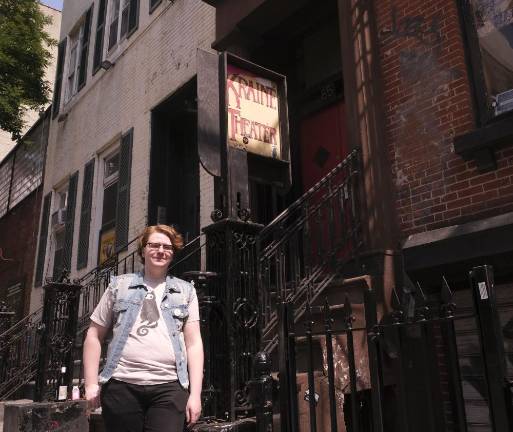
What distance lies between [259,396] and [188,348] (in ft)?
1.66

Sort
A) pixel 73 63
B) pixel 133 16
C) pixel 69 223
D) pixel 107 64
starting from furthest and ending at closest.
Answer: pixel 73 63 < pixel 69 223 < pixel 107 64 < pixel 133 16

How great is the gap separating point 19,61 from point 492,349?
14651 millimetres

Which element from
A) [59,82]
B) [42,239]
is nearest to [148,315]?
[42,239]

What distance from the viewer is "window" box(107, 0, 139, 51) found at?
37.7 ft

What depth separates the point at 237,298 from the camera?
336cm

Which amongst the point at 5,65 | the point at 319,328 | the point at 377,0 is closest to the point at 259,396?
the point at 319,328

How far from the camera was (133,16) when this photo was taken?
37.8 feet

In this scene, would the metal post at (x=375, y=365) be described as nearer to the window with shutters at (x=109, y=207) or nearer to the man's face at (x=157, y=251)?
the man's face at (x=157, y=251)

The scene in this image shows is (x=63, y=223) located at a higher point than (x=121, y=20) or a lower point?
lower

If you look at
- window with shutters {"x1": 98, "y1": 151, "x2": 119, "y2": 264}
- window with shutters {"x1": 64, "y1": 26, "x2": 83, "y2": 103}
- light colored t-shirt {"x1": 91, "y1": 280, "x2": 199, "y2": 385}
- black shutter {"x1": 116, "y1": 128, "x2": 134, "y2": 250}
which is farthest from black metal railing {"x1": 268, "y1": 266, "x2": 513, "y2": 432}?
window with shutters {"x1": 64, "y1": 26, "x2": 83, "y2": 103}

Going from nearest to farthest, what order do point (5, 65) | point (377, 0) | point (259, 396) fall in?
point (259, 396) < point (377, 0) < point (5, 65)

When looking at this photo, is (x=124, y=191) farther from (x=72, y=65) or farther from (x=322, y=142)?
(x=72, y=65)

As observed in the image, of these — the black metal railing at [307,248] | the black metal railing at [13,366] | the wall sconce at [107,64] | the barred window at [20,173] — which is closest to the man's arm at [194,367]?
the black metal railing at [307,248]

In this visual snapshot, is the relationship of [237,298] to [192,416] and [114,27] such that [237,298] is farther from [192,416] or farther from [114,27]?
[114,27]
